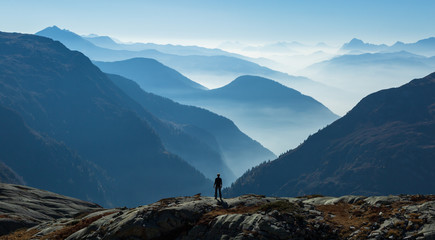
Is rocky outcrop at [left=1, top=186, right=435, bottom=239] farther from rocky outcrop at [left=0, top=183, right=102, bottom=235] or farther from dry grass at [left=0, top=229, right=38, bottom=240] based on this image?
rocky outcrop at [left=0, top=183, right=102, bottom=235]

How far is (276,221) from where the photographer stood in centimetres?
4050

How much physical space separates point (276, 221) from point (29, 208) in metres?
63.5

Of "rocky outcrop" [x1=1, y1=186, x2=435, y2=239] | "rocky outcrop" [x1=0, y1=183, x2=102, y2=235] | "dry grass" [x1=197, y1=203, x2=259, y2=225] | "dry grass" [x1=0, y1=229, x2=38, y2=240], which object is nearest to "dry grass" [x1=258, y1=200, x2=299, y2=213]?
"rocky outcrop" [x1=1, y1=186, x2=435, y2=239]

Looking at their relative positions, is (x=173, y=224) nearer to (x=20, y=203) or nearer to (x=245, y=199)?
(x=245, y=199)

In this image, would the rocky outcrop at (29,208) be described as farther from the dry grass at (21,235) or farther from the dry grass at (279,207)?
the dry grass at (279,207)

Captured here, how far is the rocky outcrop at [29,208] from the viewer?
67.8m

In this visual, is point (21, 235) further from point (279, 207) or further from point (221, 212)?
point (279, 207)

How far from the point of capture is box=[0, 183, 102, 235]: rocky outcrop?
67.8m

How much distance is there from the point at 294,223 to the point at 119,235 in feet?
58.0

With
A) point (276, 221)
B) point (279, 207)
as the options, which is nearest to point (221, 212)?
point (279, 207)

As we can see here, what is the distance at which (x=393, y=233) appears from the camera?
37.6 meters

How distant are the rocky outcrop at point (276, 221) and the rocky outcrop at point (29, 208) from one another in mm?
20113

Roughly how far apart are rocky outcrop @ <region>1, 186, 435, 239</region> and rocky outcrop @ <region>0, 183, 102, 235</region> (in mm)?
20113

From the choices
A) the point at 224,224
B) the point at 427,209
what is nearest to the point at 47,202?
the point at 224,224
